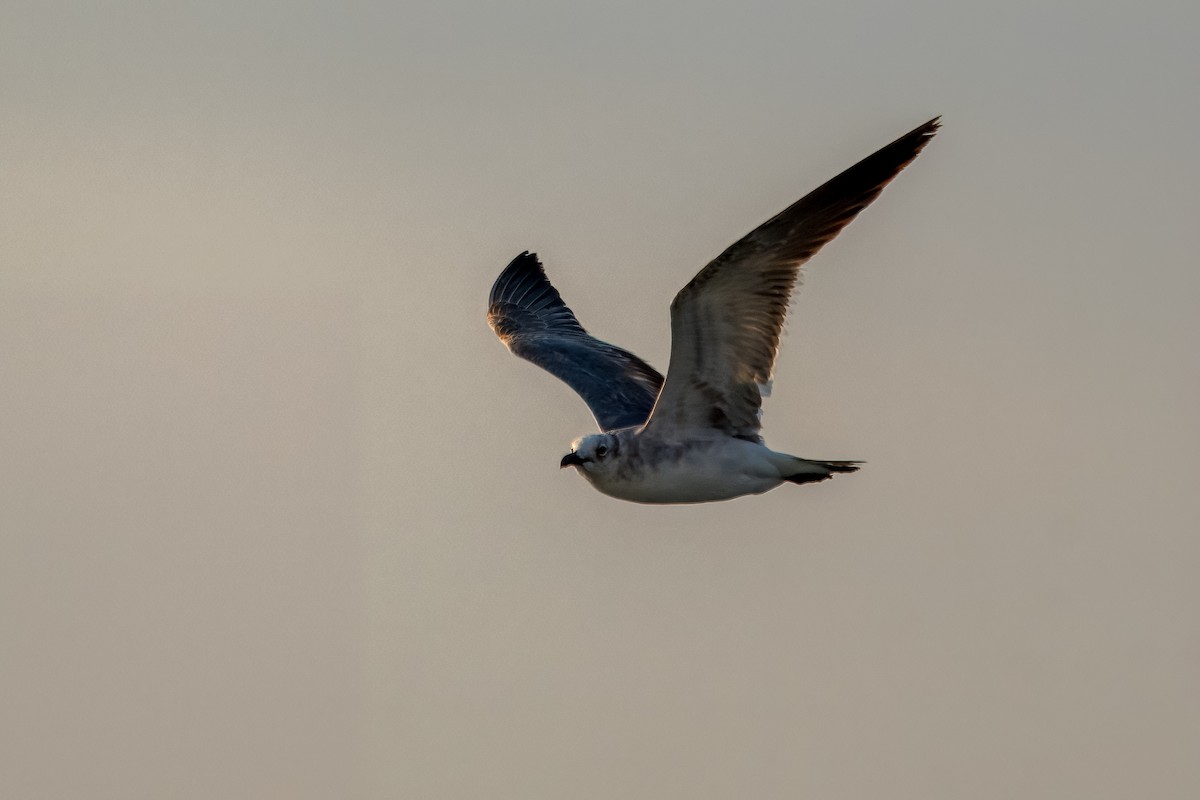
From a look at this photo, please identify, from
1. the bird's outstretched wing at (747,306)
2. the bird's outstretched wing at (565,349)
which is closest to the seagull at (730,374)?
the bird's outstretched wing at (747,306)

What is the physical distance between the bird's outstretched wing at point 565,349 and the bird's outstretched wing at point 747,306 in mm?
2644

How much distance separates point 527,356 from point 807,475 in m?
7.63

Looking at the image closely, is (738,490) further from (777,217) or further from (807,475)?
(777,217)

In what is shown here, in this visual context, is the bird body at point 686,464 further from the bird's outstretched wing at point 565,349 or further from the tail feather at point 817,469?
the bird's outstretched wing at point 565,349

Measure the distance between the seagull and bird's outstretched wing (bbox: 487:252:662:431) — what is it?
59.3 inches

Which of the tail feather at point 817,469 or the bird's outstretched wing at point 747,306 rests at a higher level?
the bird's outstretched wing at point 747,306

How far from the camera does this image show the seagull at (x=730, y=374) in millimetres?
20875

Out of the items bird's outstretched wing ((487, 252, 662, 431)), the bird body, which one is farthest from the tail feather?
bird's outstretched wing ((487, 252, 662, 431))

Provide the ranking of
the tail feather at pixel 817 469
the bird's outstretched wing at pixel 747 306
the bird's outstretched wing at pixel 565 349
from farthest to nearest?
the bird's outstretched wing at pixel 565 349 < the tail feather at pixel 817 469 < the bird's outstretched wing at pixel 747 306

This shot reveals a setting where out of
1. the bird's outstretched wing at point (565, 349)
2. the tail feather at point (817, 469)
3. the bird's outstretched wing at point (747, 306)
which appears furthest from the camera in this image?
the bird's outstretched wing at point (565, 349)

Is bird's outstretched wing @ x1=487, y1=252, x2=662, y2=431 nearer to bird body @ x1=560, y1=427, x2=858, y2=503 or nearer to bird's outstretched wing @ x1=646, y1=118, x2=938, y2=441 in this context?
bird body @ x1=560, y1=427, x2=858, y2=503

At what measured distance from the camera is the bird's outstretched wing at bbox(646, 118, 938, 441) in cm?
2083

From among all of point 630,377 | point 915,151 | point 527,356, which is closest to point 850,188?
point 915,151

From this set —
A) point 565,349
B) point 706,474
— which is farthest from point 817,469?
point 565,349
